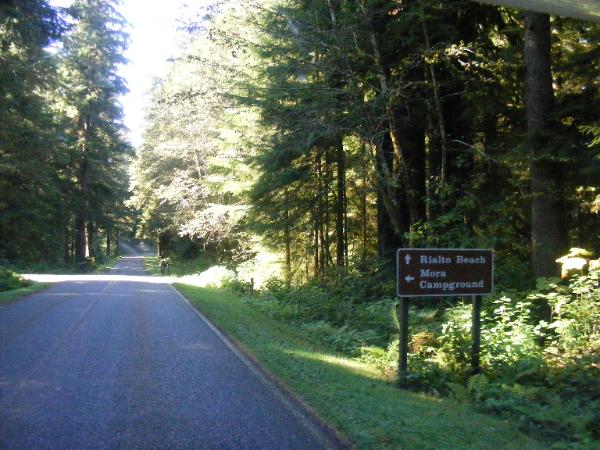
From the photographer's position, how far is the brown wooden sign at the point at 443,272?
25.3ft

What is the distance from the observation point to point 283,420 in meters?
5.98

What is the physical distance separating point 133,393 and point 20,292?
16.0 meters

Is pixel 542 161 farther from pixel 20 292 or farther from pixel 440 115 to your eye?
pixel 20 292

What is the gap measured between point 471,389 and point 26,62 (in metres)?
23.3

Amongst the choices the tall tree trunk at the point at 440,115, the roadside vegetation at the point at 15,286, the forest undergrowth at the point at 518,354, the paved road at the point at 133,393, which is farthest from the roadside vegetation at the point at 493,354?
the roadside vegetation at the point at 15,286

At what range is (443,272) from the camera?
7.97m

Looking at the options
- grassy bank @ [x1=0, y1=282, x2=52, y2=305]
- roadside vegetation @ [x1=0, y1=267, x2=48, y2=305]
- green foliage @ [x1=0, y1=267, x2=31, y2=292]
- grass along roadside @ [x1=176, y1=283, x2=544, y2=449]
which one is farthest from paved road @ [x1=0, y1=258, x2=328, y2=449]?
green foliage @ [x1=0, y1=267, x2=31, y2=292]

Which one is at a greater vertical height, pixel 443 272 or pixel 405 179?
pixel 405 179

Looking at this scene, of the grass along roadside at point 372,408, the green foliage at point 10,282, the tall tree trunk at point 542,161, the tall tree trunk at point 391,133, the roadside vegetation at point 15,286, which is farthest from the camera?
the green foliage at point 10,282

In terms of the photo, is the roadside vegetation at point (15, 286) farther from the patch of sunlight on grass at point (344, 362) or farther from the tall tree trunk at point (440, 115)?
the tall tree trunk at point (440, 115)

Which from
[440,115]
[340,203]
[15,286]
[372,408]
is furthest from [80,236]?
[372,408]

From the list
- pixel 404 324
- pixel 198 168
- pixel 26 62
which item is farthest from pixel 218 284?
pixel 404 324

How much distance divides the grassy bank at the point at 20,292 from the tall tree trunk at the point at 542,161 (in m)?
15.7

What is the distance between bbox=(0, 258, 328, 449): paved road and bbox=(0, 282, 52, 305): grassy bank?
6807 millimetres
